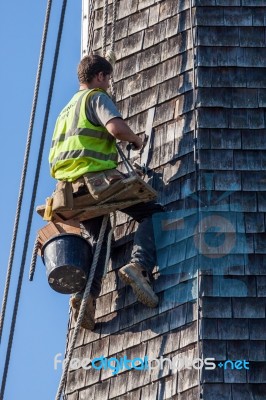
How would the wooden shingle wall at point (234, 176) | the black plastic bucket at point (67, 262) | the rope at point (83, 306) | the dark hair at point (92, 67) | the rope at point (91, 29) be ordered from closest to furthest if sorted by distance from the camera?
the wooden shingle wall at point (234, 176) < the rope at point (83, 306) < the black plastic bucket at point (67, 262) < the dark hair at point (92, 67) < the rope at point (91, 29)

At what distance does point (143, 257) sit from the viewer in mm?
12000

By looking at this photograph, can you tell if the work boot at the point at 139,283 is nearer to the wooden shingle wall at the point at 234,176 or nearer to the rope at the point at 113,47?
the wooden shingle wall at the point at 234,176

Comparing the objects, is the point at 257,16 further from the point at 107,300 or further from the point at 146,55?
the point at 107,300

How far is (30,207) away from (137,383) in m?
1.58

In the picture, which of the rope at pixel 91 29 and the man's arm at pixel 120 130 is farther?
the rope at pixel 91 29

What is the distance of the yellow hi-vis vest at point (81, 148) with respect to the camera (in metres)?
12.1

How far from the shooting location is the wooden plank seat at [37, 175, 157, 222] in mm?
11977

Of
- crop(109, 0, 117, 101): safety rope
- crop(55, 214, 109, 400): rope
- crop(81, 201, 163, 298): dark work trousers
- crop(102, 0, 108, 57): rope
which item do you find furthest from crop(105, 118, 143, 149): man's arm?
crop(102, 0, 108, 57): rope

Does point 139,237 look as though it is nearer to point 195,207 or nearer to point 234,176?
point 195,207

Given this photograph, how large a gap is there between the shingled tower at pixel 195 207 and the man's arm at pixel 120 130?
0.57 metres

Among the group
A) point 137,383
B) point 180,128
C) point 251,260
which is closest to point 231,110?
point 180,128

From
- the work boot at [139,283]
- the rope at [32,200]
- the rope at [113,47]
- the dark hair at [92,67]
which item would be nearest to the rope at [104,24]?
the rope at [113,47]

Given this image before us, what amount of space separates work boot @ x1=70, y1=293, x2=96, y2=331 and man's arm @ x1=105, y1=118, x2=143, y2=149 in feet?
3.58

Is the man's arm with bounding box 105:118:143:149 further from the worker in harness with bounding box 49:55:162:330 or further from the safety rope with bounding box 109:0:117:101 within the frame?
the safety rope with bounding box 109:0:117:101
